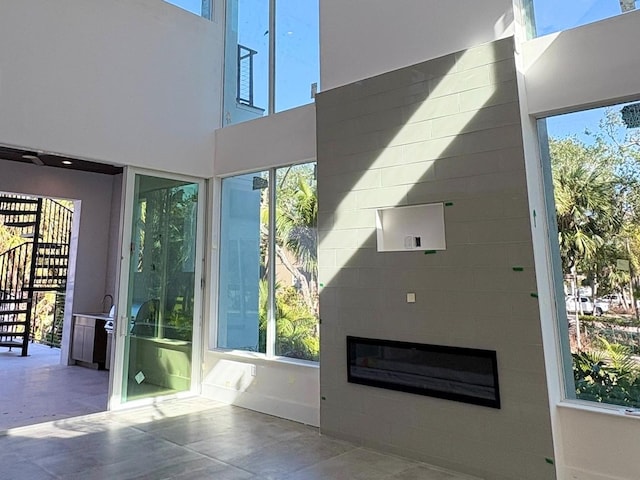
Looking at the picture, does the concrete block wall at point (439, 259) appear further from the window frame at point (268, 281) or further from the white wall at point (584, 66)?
the window frame at point (268, 281)

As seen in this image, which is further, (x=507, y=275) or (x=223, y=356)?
(x=223, y=356)

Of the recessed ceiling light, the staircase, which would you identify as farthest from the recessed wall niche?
the staircase

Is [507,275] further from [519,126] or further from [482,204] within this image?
[519,126]

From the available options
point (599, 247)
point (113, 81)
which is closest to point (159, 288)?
point (113, 81)

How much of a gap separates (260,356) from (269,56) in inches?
139

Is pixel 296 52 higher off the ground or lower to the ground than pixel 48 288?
higher

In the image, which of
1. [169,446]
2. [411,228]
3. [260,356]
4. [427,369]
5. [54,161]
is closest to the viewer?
[427,369]

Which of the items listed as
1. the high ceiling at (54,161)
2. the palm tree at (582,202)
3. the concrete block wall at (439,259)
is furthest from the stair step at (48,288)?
the palm tree at (582,202)

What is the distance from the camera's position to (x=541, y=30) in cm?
330

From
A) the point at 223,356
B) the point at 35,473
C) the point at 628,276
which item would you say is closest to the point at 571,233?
the point at 628,276

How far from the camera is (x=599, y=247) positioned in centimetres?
301

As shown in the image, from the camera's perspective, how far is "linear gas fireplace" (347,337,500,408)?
3.08 m

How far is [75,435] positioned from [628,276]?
4.55 m

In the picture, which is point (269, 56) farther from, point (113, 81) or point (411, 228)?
point (411, 228)
